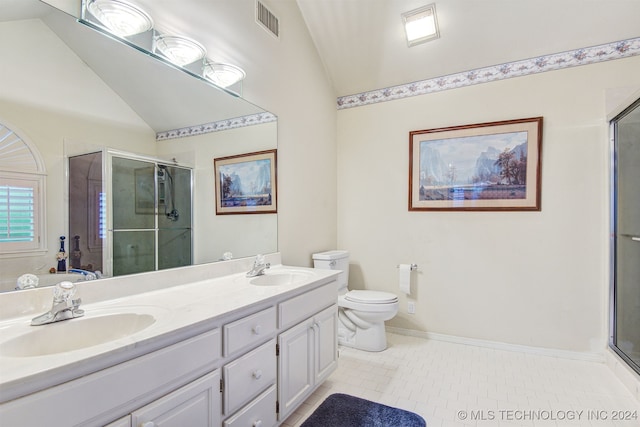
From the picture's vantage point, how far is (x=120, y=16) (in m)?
1.40

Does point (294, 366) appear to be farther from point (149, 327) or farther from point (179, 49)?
point (179, 49)

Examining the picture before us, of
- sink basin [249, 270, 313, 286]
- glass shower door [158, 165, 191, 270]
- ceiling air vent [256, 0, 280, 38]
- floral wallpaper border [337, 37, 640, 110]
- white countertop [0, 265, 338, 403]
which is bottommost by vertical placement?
sink basin [249, 270, 313, 286]

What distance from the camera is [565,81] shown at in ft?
8.20

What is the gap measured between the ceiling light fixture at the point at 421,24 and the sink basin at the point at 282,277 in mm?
2179

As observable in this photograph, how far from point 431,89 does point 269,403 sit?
9.35 feet

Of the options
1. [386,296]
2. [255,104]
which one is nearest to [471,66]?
[255,104]

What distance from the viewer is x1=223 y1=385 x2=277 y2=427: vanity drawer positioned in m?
1.29

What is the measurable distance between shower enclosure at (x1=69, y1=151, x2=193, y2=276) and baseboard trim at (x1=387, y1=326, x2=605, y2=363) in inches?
88.6

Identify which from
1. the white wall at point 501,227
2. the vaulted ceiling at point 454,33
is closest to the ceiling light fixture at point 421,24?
the vaulted ceiling at point 454,33

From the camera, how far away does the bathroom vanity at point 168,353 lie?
774 millimetres

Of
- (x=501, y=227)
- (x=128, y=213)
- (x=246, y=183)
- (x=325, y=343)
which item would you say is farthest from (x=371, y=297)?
(x=128, y=213)

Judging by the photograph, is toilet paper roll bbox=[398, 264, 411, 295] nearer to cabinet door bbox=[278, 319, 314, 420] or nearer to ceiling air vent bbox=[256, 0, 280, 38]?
cabinet door bbox=[278, 319, 314, 420]

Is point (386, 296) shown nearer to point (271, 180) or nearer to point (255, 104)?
point (271, 180)

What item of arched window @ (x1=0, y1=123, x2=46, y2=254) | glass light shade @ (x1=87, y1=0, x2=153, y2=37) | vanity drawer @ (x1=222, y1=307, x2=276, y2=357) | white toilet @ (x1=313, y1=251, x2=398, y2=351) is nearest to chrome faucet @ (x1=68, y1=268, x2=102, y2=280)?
arched window @ (x1=0, y1=123, x2=46, y2=254)
